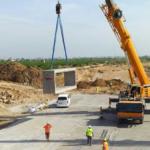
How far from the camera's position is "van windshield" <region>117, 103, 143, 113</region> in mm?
36094

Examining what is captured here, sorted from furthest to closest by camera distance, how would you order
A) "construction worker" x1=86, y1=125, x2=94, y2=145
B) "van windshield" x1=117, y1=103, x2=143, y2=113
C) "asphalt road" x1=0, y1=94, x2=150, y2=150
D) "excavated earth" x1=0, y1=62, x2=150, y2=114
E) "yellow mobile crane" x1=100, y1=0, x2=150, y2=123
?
"excavated earth" x1=0, y1=62, x2=150, y2=114 → "yellow mobile crane" x1=100, y1=0, x2=150, y2=123 → "van windshield" x1=117, y1=103, x2=143, y2=113 → "asphalt road" x1=0, y1=94, x2=150, y2=150 → "construction worker" x1=86, y1=125, x2=94, y2=145

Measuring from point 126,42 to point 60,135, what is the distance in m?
11.6

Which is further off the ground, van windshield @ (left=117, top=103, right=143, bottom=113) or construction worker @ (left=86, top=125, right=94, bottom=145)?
van windshield @ (left=117, top=103, right=143, bottom=113)

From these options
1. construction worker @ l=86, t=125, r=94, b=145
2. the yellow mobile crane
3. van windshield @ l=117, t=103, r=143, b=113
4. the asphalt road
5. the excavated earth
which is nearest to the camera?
construction worker @ l=86, t=125, r=94, b=145

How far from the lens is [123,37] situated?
39.9m

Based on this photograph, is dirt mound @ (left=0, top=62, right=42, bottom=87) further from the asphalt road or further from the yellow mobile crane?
the yellow mobile crane

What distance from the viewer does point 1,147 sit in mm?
28219

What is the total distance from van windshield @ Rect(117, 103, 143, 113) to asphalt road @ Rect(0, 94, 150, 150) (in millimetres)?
1290

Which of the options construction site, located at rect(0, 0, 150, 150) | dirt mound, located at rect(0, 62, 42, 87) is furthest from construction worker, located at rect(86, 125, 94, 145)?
dirt mound, located at rect(0, 62, 42, 87)

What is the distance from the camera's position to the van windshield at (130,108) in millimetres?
36094

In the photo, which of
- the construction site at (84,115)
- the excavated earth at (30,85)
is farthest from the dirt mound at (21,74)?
the construction site at (84,115)

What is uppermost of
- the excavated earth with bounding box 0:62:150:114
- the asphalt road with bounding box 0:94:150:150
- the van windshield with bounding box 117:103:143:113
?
the excavated earth with bounding box 0:62:150:114

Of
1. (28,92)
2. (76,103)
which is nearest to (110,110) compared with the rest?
(76,103)

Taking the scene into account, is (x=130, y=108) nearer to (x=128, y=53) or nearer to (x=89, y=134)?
(x=128, y=53)
